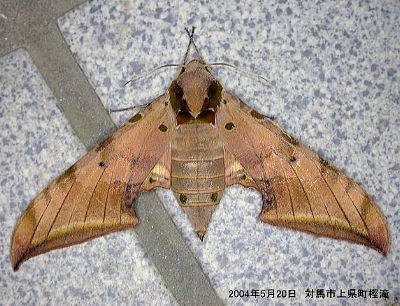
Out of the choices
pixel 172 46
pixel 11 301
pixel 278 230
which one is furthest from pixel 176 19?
pixel 11 301

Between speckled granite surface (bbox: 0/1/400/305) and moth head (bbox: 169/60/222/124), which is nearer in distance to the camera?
moth head (bbox: 169/60/222/124)

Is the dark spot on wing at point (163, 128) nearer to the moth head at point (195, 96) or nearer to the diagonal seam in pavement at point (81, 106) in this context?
the moth head at point (195, 96)

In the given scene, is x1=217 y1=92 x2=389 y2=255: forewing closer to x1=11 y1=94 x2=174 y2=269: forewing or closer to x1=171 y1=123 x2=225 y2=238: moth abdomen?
x1=171 y1=123 x2=225 y2=238: moth abdomen

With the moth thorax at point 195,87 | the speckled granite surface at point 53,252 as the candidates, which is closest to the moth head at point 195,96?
the moth thorax at point 195,87

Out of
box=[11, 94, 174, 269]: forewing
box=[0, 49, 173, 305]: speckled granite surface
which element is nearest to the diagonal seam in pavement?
box=[0, 49, 173, 305]: speckled granite surface

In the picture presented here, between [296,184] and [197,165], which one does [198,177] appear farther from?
[296,184]

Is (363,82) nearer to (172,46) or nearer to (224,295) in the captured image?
(172,46)
